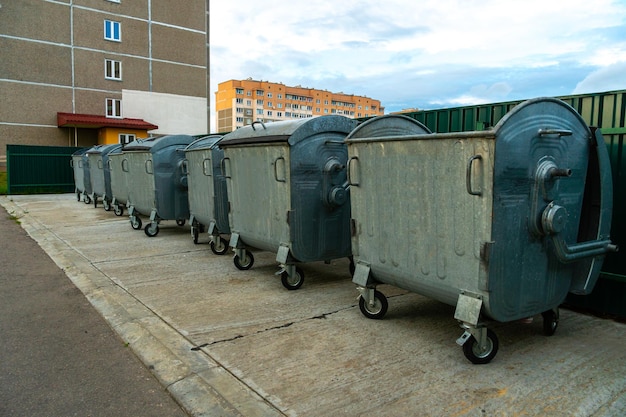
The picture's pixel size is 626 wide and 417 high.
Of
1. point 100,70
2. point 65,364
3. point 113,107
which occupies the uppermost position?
point 100,70

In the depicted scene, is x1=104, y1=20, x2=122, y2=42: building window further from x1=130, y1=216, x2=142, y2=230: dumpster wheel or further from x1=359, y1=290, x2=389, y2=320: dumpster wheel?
x1=359, y1=290, x2=389, y2=320: dumpster wheel

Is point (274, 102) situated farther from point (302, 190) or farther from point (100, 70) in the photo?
point (302, 190)

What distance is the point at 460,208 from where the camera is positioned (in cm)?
324

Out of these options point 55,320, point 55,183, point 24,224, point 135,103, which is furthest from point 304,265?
point 135,103

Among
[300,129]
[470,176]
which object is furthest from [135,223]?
[470,176]

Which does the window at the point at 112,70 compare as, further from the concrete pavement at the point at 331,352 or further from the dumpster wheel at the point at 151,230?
the concrete pavement at the point at 331,352

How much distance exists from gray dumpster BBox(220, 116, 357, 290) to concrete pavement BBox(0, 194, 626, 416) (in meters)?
0.46

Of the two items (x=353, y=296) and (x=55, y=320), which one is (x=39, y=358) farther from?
(x=353, y=296)

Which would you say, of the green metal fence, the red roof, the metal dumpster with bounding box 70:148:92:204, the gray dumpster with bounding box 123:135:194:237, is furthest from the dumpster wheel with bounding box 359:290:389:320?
the red roof

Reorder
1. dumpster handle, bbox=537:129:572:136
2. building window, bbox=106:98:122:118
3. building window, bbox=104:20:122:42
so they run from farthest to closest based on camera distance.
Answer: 1. building window, bbox=106:98:122:118
2. building window, bbox=104:20:122:42
3. dumpster handle, bbox=537:129:572:136

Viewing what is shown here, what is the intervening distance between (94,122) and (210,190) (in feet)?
81.2

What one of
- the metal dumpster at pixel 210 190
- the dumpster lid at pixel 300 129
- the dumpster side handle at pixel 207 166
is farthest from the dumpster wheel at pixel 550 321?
the dumpster side handle at pixel 207 166

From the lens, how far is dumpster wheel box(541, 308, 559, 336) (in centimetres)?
371

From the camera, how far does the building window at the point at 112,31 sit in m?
31.1
